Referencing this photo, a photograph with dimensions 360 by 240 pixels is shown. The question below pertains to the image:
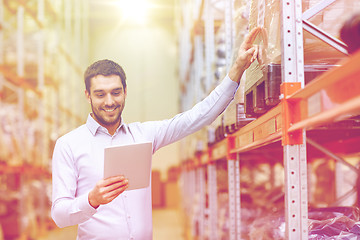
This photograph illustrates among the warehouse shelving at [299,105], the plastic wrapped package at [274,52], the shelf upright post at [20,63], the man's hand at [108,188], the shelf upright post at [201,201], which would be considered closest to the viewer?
the warehouse shelving at [299,105]

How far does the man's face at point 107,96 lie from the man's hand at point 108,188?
1.45 ft

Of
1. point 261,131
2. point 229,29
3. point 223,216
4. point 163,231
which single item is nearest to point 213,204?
point 223,216

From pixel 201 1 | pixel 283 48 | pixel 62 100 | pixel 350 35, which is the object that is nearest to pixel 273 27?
pixel 283 48

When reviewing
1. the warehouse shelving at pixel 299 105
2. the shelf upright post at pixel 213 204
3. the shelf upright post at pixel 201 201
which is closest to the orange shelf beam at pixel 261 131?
the warehouse shelving at pixel 299 105

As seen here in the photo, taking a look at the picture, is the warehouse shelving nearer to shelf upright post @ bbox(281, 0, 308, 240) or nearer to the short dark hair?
shelf upright post @ bbox(281, 0, 308, 240)

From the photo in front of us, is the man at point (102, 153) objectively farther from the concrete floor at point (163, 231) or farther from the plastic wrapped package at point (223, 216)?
the concrete floor at point (163, 231)

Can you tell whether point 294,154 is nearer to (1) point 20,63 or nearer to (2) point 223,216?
(2) point 223,216

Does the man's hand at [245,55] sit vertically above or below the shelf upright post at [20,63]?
below

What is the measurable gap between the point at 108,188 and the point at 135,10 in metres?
15.5

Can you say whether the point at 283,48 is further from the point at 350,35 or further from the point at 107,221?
the point at 107,221

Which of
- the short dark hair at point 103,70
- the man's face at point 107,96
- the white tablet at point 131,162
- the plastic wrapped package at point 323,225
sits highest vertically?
the short dark hair at point 103,70

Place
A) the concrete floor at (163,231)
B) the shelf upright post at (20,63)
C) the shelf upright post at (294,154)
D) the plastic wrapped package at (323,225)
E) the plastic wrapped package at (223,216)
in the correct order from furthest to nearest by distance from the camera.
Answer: the concrete floor at (163,231) < the shelf upright post at (20,63) < the plastic wrapped package at (223,216) < the plastic wrapped package at (323,225) < the shelf upright post at (294,154)

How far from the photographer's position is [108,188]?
204 centimetres

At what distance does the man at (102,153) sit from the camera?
7.71 feet
